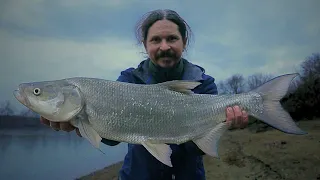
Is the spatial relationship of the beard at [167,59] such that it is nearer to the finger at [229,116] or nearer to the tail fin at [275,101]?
Answer: the finger at [229,116]

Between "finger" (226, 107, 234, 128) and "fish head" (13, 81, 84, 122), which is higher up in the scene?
"fish head" (13, 81, 84, 122)

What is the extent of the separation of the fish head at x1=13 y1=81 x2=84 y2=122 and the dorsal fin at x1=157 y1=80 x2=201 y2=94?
3.03ft

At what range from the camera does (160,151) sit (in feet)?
9.39

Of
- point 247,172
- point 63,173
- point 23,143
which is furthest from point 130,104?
point 23,143

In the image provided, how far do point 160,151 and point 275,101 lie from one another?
54.5 inches

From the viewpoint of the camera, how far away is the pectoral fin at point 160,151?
2824mm

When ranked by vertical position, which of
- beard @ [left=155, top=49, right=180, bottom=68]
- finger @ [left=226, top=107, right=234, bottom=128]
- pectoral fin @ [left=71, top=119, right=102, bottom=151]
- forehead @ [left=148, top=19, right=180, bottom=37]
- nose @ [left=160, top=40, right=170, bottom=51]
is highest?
forehead @ [left=148, top=19, right=180, bottom=37]

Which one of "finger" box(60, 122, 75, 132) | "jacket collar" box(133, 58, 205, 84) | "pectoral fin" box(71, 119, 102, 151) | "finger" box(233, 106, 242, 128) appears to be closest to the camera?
"pectoral fin" box(71, 119, 102, 151)

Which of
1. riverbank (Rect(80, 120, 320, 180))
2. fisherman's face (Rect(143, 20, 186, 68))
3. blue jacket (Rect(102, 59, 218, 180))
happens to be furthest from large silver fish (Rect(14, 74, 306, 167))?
riverbank (Rect(80, 120, 320, 180))

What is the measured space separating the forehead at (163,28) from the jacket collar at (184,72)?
39cm

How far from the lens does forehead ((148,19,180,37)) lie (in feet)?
11.3

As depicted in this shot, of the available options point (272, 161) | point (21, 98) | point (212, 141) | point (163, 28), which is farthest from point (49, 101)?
point (272, 161)

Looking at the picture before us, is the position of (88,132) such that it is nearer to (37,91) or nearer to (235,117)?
(37,91)

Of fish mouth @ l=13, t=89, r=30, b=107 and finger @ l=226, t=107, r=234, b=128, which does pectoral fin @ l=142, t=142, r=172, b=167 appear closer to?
finger @ l=226, t=107, r=234, b=128
